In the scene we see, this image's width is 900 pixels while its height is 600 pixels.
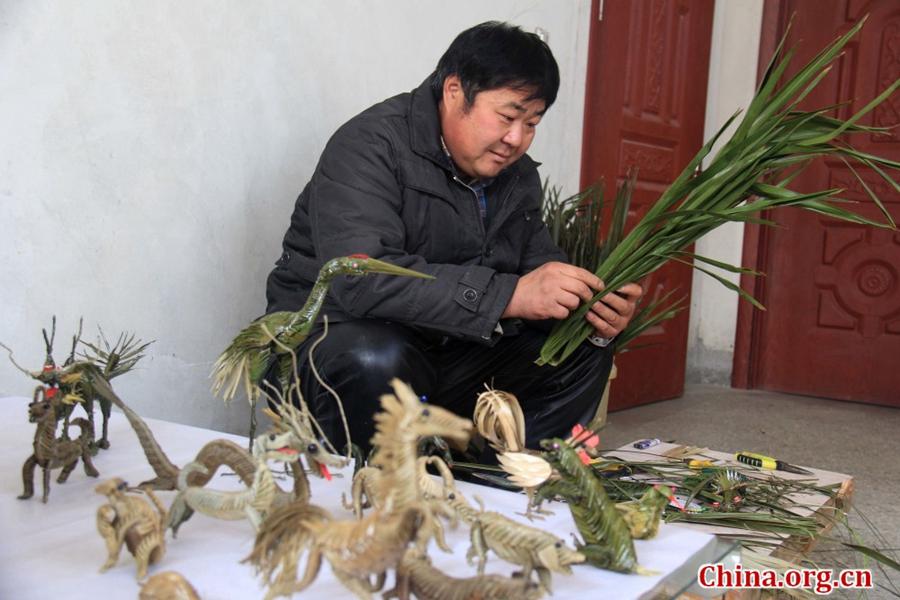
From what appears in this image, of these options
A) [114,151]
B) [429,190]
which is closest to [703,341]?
[429,190]

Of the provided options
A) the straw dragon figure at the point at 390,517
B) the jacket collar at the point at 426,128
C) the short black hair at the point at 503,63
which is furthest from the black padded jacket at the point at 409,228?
the straw dragon figure at the point at 390,517

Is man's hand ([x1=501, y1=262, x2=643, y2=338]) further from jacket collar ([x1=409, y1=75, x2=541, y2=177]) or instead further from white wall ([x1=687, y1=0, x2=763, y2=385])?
white wall ([x1=687, y1=0, x2=763, y2=385])

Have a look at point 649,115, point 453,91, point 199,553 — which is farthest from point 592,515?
point 649,115

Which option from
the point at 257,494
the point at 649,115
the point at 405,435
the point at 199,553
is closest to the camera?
the point at 405,435

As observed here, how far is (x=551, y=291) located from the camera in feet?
5.67

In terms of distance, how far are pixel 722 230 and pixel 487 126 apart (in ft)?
9.69

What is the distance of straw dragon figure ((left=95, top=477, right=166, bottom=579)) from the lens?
87cm

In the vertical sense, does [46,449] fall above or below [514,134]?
below

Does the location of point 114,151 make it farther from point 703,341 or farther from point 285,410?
point 703,341

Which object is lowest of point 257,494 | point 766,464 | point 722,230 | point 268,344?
point 766,464

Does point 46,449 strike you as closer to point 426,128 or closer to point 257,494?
point 257,494

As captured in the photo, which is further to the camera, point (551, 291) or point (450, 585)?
point (551, 291)

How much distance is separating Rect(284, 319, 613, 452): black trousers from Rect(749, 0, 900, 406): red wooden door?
8.52 feet

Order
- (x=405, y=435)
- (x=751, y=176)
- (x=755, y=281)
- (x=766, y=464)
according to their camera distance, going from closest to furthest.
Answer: (x=405, y=435)
(x=751, y=176)
(x=766, y=464)
(x=755, y=281)
